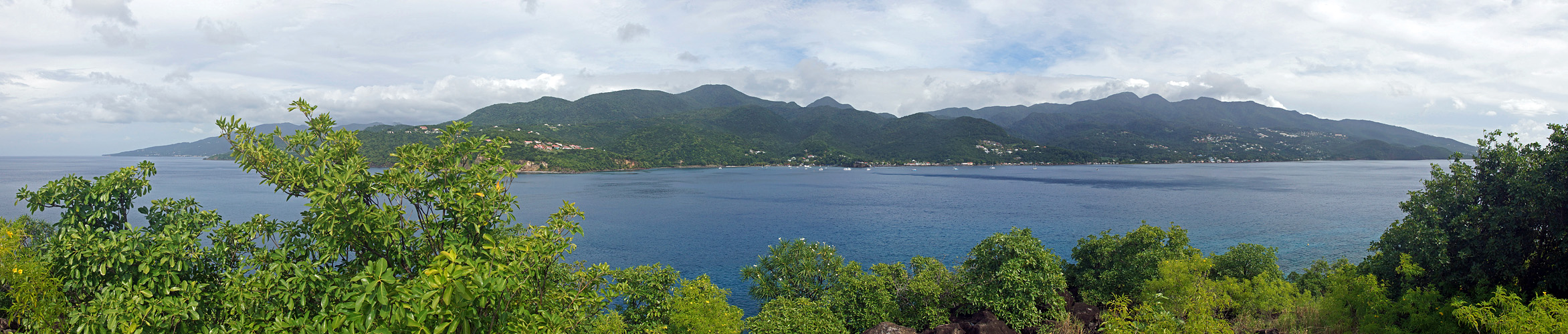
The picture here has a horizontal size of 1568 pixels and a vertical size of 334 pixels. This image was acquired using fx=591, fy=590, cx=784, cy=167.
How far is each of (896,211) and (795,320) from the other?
62.8m

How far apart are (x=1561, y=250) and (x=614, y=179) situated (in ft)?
469

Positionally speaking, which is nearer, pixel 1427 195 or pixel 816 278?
pixel 1427 195

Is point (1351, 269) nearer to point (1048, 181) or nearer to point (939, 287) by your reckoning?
point (939, 287)

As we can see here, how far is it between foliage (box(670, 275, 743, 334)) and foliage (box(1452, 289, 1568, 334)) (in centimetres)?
1869

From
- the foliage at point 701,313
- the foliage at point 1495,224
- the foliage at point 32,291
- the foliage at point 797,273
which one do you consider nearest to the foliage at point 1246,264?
the foliage at point 1495,224

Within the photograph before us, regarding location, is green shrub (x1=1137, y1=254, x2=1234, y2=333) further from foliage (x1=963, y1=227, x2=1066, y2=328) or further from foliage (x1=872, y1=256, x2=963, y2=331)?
foliage (x1=872, y1=256, x2=963, y2=331)

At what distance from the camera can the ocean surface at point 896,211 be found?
52.7 meters

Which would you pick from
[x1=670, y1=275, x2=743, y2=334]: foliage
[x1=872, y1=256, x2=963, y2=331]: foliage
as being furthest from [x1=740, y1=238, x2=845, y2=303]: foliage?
[x1=670, y1=275, x2=743, y2=334]: foliage

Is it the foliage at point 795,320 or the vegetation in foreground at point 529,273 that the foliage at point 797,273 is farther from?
the foliage at point 795,320

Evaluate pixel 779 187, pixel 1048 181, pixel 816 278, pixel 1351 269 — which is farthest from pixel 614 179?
pixel 1351 269

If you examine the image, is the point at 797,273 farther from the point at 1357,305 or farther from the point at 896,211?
the point at 896,211

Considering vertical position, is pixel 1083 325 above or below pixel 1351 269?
below

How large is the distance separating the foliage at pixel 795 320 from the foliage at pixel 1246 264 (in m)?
21.6

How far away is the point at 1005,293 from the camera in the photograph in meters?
23.6
